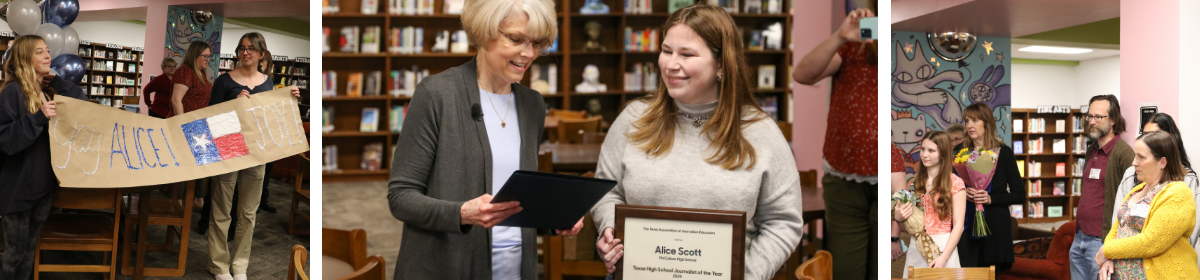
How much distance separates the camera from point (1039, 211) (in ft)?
9.20

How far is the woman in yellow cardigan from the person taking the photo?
258 centimetres

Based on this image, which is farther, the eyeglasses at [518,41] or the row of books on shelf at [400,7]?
the row of books on shelf at [400,7]

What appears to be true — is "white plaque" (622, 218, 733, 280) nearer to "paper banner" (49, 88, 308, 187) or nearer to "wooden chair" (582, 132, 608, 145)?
"paper banner" (49, 88, 308, 187)

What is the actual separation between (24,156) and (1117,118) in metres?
4.28

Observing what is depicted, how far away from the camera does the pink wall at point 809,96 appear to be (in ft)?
15.6

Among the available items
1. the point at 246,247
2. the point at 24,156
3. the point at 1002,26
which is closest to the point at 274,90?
the point at 246,247

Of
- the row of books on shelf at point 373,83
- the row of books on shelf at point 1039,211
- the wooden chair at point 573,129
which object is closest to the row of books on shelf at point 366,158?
the row of books on shelf at point 373,83

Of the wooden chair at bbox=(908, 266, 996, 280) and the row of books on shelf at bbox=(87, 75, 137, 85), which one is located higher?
the row of books on shelf at bbox=(87, 75, 137, 85)

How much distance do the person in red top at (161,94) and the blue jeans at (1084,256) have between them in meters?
3.63

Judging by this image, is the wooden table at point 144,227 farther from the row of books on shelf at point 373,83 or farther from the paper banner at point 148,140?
the row of books on shelf at point 373,83

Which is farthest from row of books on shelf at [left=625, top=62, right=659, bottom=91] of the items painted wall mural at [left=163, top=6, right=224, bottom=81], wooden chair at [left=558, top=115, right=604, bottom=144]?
painted wall mural at [left=163, top=6, right=224, bottom=81]

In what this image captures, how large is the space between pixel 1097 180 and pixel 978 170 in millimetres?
431

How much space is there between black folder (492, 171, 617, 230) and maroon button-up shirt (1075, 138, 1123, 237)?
2330 millimetres

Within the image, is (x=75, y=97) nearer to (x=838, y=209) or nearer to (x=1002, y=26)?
(x=838, y=209)
